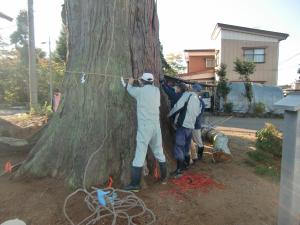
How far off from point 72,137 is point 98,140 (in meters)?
0.45

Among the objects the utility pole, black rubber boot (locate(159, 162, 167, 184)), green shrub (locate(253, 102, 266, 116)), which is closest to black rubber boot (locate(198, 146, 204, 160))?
black rubber boot (locate(159, 162, 167, 184))

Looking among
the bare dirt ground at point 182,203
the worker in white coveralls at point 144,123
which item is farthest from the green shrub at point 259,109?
the worker in white coveralls at point 144,123

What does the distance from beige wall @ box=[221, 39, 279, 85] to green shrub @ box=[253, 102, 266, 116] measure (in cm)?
602

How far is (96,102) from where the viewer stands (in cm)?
510

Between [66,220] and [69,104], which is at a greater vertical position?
[69,104]

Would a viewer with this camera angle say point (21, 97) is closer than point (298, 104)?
No

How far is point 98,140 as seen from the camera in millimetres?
4961

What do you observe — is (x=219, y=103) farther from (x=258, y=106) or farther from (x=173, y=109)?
(x=173, y=109)

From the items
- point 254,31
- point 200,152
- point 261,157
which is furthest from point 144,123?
point 254,31

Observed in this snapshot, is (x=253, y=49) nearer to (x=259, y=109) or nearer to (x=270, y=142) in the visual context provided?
(x=259, y=109)

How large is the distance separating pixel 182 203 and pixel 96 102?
2.03 metres

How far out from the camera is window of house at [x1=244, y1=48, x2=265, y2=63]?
27484 millimetres

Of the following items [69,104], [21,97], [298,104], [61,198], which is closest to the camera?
[298,104]

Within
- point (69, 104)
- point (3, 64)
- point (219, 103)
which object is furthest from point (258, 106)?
point (3, 64)
